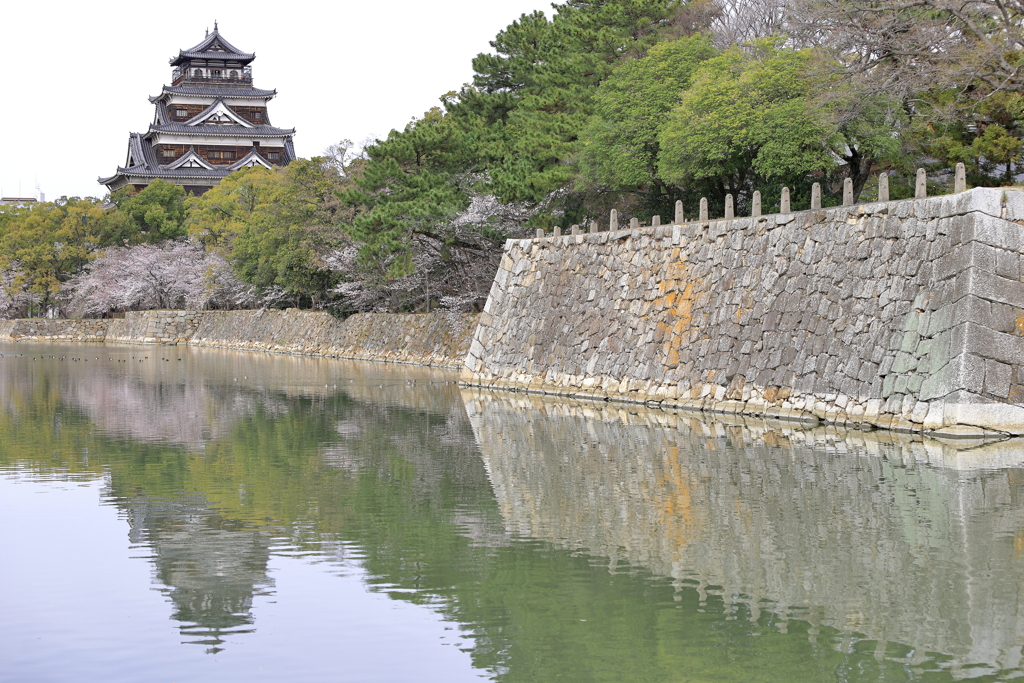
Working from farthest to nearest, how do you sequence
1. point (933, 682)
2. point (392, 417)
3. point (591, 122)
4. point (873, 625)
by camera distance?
point (591, 122) → point (392, 417) → point (873, 625) → point (933, 682)

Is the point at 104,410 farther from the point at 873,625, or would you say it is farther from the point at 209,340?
the point at 209,340

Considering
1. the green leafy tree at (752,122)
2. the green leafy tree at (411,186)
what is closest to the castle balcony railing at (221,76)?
the green leafy tree at (411,186)

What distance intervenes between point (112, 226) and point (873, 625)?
61962 millimetres

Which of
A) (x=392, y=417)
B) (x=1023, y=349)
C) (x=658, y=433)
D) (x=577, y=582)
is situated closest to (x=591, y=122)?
(x=392, y=417)

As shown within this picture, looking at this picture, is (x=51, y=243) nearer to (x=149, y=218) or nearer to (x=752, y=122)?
(x=149, y=218)

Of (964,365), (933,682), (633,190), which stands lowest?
(933,682)

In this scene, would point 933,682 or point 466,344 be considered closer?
point 933,682

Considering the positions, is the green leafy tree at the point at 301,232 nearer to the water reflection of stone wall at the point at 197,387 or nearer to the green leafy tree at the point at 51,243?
the water reflection of stone wall at the point at 197,387

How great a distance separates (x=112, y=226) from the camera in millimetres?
62781

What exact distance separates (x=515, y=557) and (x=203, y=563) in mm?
2183

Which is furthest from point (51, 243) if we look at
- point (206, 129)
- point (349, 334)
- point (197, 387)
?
point (197, 387)

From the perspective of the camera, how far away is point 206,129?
72250 millimetres

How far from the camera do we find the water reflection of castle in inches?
261

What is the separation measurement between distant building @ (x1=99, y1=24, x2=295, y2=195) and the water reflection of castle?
205ft
